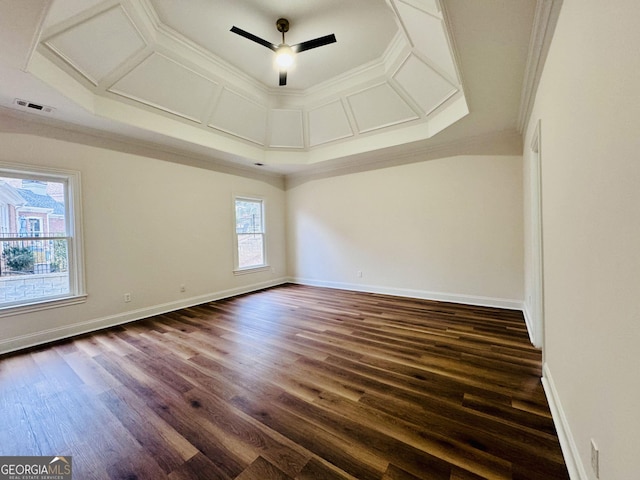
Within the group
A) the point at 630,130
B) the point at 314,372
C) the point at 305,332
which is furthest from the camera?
the point at 305,332

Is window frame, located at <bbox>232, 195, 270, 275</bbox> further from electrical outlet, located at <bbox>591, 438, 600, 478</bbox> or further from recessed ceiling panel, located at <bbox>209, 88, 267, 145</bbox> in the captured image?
electrical outlet, located at <bbox>591, 438, 600, 478</bbox>

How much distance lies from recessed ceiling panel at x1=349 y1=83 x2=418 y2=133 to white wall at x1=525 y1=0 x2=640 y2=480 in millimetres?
2428

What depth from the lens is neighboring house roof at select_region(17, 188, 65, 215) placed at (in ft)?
10.2

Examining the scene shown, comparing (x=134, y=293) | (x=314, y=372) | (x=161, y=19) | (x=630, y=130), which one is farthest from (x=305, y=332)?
(x=161, y=19)

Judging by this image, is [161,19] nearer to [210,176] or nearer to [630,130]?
[210,176]

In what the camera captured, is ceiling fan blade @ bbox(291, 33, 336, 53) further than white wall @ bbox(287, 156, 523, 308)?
No

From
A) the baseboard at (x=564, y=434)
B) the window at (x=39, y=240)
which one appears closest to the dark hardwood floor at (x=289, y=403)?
the baseboard at (x=564, y=434)

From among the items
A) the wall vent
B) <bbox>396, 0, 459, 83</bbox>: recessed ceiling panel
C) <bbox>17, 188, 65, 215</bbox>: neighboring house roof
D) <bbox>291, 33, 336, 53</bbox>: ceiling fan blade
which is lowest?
<bbox>17, 188, 65, 215</bbox>: neighboring house roof

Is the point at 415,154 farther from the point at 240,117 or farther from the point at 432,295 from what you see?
the point at 240,117

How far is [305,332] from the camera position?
3303 mm

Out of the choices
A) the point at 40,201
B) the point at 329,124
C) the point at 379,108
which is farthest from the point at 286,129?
the point at 40,201

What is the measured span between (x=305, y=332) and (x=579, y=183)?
9.34 feet

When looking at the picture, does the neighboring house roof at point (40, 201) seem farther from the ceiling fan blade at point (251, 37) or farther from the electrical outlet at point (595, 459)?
the electrical outlet at point (595, 459)

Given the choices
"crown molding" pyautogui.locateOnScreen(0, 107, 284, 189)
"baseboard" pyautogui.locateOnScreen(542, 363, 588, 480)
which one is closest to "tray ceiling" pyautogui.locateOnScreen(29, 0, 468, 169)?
"crown molding" pyautogui.locateOnScreen(0, 107, 284, 189)
